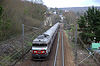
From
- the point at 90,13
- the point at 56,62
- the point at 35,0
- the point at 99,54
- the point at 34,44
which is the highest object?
the point at 35,0

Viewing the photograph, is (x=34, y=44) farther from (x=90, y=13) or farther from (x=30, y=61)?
(x=90, y=13)

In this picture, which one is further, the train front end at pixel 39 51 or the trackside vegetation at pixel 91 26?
the trackside vegetation at pixel 91 26

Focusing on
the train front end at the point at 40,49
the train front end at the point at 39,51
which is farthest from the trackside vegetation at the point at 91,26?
the train front end at the point at 39,51

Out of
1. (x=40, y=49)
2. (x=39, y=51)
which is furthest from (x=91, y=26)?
(x=39, y=51)

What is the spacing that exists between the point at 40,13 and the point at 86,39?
2450 cm

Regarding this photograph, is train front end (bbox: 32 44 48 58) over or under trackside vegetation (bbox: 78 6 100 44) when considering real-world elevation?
under

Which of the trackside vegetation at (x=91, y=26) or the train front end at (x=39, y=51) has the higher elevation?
the trackside vegetation at (x=91, y=26)

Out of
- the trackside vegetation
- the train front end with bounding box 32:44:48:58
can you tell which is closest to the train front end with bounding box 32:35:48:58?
the train front end with bounding box 32:44:48:58

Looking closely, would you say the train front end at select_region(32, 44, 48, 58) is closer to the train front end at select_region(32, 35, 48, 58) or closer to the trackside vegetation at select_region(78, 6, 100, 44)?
the train front end at select_region(32, 35, 48, 58)

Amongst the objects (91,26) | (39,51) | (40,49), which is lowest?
(39,51)

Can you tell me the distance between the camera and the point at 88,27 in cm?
2205

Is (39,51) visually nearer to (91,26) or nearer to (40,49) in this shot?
(40,49)

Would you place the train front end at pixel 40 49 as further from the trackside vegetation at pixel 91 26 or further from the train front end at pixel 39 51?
the trackside vegetation at pixel 91 26

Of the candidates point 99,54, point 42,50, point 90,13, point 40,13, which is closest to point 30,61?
point 42,50
